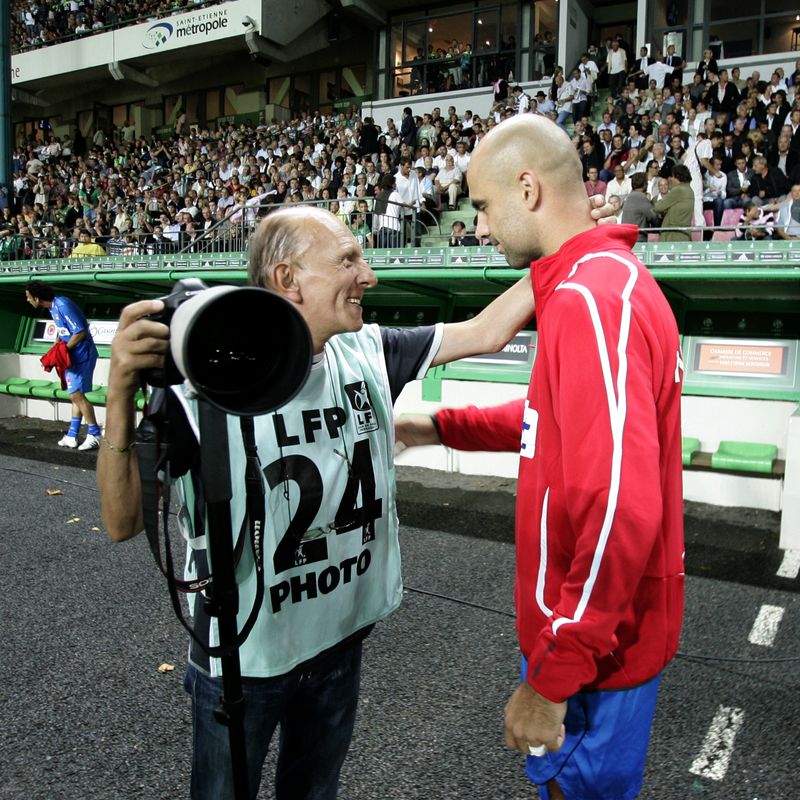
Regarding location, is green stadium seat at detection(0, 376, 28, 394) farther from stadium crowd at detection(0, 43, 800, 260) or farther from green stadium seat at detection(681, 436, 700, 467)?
green stadium seat at detection(681, 436, 700, 467)

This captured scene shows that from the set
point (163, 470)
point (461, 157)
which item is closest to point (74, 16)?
point (461, 157)

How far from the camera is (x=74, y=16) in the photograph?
2744 centimetres

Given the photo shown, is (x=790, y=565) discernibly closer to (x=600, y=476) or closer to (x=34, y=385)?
(x=600, y=476)

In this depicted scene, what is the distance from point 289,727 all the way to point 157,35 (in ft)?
89.1

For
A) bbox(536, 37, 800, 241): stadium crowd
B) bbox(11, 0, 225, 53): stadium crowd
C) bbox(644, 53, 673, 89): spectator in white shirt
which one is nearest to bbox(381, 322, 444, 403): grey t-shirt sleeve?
bbox(536, 37, 800, 241): stadium crowd

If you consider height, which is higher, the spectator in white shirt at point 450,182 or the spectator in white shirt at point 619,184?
the spectator in white shirt at point 450,182

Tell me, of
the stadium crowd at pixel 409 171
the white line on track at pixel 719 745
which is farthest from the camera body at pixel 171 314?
the white line on track at pixel 719 745

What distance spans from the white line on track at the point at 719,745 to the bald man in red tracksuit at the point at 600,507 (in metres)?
1.52

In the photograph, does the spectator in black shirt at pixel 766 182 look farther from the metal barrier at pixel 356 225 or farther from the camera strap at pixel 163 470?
the camera strap at pixel 163 470

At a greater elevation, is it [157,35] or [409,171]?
[157,35]

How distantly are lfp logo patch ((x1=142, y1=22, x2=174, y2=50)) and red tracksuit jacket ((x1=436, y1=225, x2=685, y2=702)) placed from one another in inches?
1049

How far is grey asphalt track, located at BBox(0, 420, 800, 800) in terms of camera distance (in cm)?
282

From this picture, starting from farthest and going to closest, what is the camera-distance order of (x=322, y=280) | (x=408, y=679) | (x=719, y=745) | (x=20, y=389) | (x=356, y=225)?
1. (x=20, y=389)
2. (x=356, y=225)
3. (x=408, y=679)
4. (x=719, y=745)
5. (x=322, y=280)

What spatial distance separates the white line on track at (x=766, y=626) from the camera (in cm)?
408
